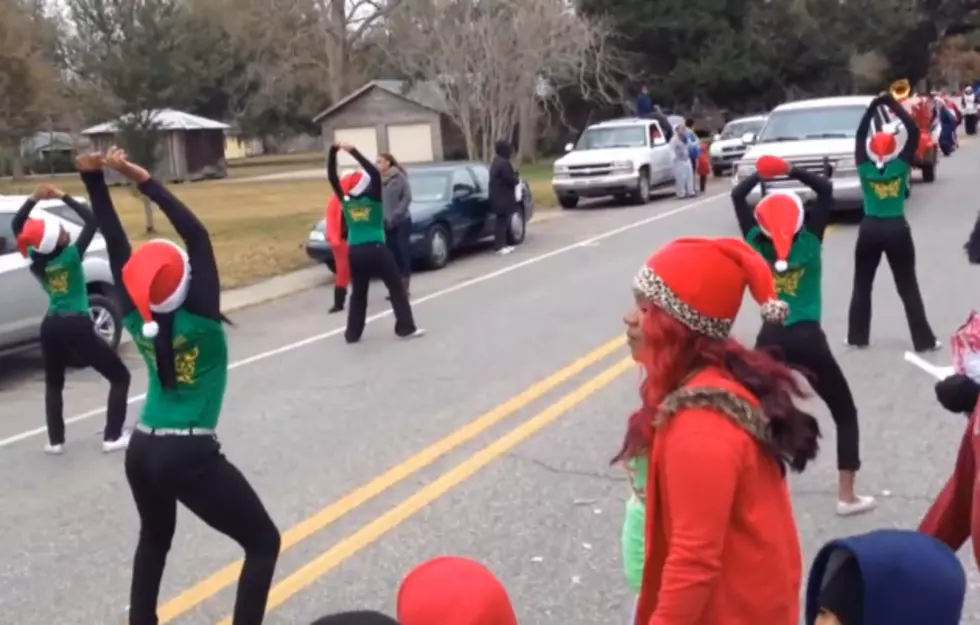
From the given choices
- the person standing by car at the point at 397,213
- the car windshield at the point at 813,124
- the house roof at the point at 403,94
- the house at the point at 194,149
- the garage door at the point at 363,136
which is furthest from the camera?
the house at the point at 194,149

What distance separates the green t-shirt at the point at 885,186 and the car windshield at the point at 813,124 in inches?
419

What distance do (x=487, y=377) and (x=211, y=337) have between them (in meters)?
5.53

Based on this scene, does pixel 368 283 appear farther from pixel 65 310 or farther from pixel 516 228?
pixel 516 228

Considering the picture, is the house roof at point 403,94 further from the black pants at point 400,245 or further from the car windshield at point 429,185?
the black pants at point 400,245

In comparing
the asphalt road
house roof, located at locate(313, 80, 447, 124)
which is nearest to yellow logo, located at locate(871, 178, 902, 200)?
the asphalt road

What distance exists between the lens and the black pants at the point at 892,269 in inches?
389

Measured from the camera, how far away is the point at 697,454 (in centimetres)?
276

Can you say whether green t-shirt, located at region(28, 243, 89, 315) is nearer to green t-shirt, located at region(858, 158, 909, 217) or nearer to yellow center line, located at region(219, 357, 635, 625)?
yellow center line, located at region(219, 357, 635, 625)

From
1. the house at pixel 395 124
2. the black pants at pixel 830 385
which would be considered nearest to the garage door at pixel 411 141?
the house at pixel 395 124

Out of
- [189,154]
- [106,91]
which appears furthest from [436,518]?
[189,154]

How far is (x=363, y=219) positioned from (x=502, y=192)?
26.3 ft

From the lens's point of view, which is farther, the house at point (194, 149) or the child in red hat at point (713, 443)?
the house at point (194, 149)

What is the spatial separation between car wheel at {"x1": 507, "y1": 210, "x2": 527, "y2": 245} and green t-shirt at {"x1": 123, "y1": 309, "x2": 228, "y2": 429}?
15.6 meters

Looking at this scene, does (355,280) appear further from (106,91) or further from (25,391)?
(106,91)
